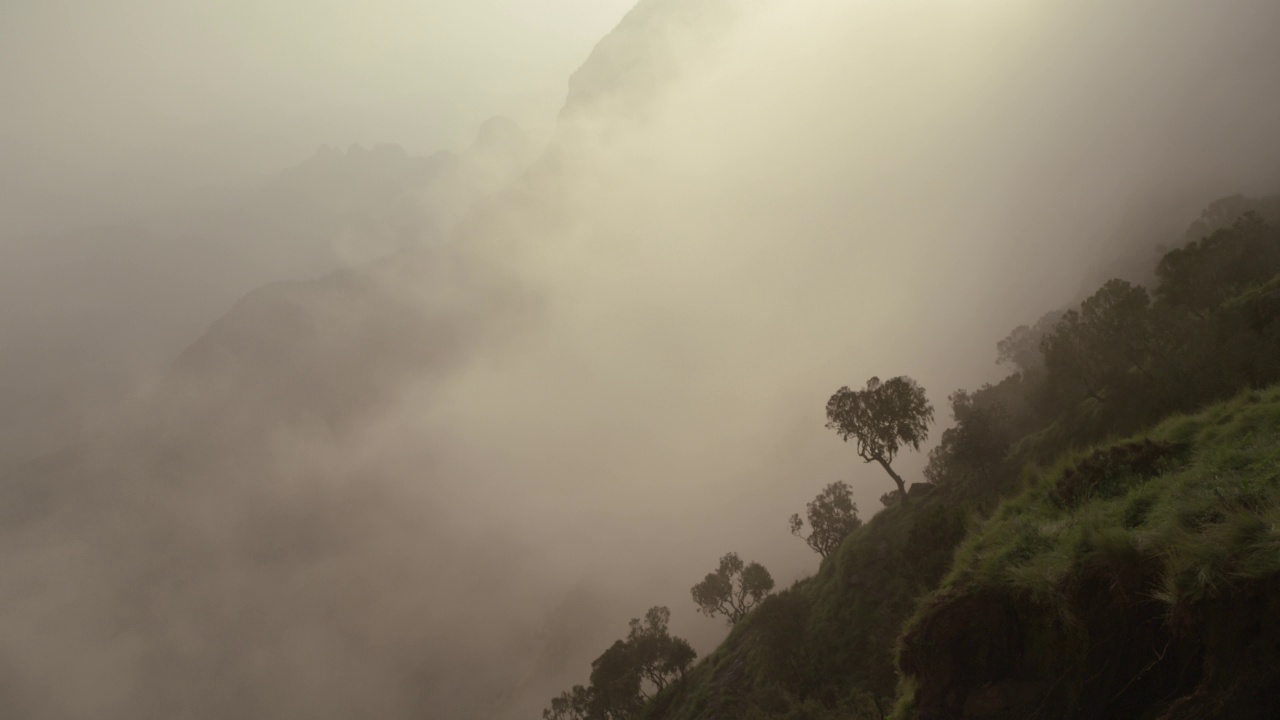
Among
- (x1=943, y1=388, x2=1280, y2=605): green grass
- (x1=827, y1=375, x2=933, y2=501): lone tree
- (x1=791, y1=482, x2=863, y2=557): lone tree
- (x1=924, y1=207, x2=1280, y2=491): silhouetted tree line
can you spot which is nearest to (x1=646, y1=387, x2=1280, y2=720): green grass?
(x1=943, y1=388, x2=1280, y2=605): green grass

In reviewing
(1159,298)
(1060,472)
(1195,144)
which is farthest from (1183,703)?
(1195,144)

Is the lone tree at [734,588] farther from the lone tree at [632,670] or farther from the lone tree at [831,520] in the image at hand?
the lone tree at [632,670]

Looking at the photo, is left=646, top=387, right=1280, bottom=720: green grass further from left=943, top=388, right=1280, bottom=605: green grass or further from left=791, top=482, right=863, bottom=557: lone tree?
left=791, top=482, right=863, bottom=557: lone tree

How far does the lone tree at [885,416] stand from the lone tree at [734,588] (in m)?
36.7

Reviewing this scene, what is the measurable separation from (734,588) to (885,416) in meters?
47.6

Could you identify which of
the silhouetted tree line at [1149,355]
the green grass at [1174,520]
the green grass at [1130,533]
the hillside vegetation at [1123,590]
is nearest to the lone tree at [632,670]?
the silhouetted tree line at [1149,355]

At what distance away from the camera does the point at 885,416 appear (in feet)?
198

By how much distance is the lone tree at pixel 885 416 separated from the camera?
196 ft

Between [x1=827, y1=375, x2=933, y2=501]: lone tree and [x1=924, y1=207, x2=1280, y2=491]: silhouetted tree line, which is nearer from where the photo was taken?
[x1=924, y1=207, x2=1280, y2=491]: silhouetted tree line

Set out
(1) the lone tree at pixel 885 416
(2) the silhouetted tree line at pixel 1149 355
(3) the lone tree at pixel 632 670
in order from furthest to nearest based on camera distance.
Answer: (3) the lone tree at pixel 632 670 < (1) the lone tree at pixel 885 416 < (2) the silhouetted tree line at pixel 1149 355

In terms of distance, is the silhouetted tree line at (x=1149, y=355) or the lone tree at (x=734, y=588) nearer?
the silhouetted tree line at (x=1149, y=355)

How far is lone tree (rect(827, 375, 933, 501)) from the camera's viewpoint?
59.8 meters

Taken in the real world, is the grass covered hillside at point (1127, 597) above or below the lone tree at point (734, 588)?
below

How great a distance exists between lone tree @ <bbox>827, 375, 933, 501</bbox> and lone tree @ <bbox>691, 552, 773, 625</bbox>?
3666cm
